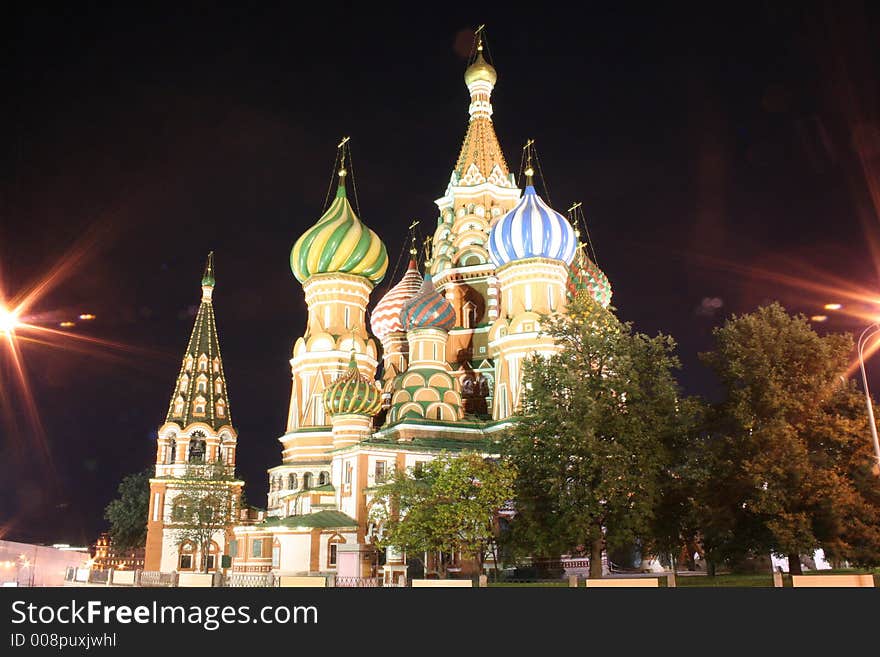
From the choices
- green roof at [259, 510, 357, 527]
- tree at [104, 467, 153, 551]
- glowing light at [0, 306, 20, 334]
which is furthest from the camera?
tree at [104, 467, 153, 551]

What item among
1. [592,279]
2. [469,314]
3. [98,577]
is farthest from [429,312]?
[98,577]

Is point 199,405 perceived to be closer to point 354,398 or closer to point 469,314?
point 354,398

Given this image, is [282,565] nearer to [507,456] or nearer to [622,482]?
[507,456]

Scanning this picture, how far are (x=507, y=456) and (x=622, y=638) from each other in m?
15.3

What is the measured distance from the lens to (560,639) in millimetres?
13555

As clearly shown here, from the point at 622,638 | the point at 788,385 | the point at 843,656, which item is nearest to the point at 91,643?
the point at 622,638

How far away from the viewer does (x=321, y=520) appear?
34.7 metres

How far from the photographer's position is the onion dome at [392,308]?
50.2 m

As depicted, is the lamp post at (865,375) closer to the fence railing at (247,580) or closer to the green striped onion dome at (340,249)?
the fence railing at (247,580)

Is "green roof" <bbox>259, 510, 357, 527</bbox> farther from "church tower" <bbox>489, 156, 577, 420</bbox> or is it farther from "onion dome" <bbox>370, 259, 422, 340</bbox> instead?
"onion dome" <bbox>370, 259, 422, 340</bbox>

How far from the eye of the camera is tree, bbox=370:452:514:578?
89.7 ft

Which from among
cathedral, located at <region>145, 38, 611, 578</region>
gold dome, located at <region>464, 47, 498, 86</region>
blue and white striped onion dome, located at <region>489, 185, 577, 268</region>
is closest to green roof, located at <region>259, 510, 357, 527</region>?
cathedral, located at <region>145, 38, 611, 578</region>

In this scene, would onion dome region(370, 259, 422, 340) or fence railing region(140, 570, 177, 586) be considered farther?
onion dome region(370, 259, 422, 340)

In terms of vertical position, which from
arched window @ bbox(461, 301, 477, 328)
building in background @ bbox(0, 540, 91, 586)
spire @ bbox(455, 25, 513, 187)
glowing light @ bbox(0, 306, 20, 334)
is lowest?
building in background @ bbox(0, 540, 91, 586)
